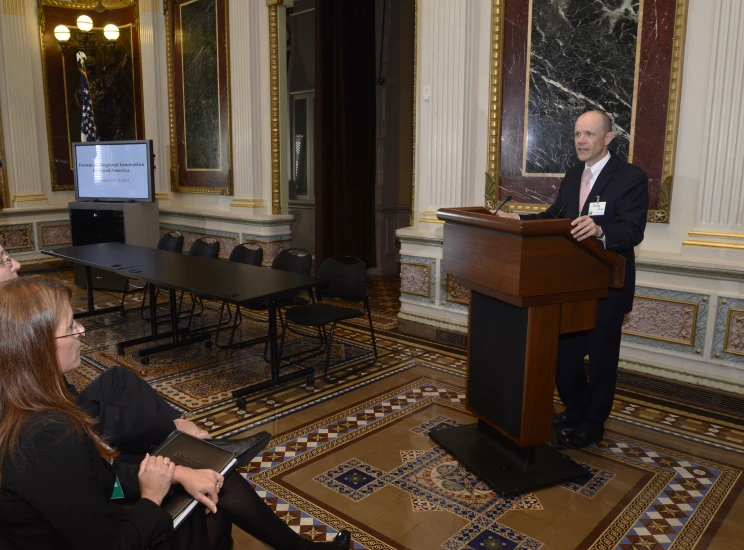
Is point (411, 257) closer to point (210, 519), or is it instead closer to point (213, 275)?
point (213, 275)

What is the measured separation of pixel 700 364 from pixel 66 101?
8736mm

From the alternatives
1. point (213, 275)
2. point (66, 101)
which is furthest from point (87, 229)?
point (213, 275)

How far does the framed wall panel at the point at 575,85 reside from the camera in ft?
12.9

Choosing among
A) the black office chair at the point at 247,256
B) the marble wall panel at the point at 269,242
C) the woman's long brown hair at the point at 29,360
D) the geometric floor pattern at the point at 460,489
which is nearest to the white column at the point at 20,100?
the marble wall panel at the point at 269,242

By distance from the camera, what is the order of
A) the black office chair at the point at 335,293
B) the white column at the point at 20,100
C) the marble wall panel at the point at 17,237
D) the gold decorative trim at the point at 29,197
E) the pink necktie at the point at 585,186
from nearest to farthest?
the pink necktie at the point at 585,186 → the black office chair at the point at 335,293 → the white column at the point at 20,100 → the marble wall panel at the point at 17,237 → the gold decorative trim at the point at 29,197

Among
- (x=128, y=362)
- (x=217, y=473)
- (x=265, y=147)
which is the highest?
(x=265, y=147)

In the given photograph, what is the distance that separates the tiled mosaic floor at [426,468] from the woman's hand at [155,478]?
3.15ft

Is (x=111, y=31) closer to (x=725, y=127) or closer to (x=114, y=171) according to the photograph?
(x=114, y=171)

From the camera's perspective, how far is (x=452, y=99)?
4977 mm

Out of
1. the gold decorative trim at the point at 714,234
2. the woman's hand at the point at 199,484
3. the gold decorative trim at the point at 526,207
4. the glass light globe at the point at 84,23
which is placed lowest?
the woman's hand at the point at 199,484

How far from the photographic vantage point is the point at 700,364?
12.7ft

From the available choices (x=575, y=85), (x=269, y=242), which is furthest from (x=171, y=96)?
(x=575, y=85)

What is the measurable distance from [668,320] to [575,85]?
176cm

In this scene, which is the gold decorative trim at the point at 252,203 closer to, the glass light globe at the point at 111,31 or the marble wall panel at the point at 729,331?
the glass light globe at the point at 111,31
